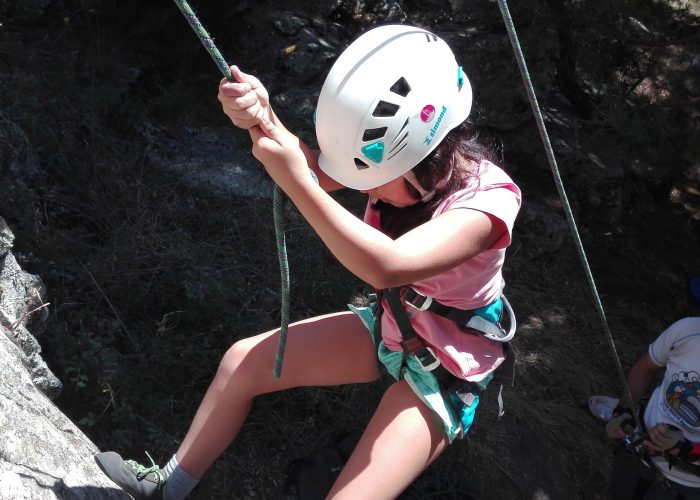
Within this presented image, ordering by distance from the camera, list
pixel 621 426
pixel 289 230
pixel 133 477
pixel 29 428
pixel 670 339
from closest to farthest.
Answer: pixel 29 428 < pixel 133 477 < pixel 670 339 < pixel 621 426 < pixel 289 230

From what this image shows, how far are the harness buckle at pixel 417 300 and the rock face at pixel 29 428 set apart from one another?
3.41 feet

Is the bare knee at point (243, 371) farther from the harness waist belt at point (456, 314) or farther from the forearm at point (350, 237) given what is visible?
the forearm at point (350, 237)

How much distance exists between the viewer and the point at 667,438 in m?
2.84

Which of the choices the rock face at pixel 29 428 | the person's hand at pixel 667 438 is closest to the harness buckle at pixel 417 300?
the rock face at pixel 29 428

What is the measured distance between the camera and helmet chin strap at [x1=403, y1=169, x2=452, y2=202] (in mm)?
1992

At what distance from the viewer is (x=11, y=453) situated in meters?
1.84

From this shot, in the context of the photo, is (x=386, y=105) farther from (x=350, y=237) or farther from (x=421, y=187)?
(x=350, y=237)

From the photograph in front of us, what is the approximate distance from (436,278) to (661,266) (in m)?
3.55

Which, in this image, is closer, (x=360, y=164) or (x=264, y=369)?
(x=360, y=164)

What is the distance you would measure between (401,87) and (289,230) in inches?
78.8

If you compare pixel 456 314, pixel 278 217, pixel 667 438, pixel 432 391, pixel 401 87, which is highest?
pixel 401 87

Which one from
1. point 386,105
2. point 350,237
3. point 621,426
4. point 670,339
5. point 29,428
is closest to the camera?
point 350,237

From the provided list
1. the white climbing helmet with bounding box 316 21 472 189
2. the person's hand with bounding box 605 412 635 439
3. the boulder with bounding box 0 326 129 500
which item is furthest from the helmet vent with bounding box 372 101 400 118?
the person's hand with bounding box 605 412 635 439

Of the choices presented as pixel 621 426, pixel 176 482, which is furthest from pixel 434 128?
pixel 621 426
